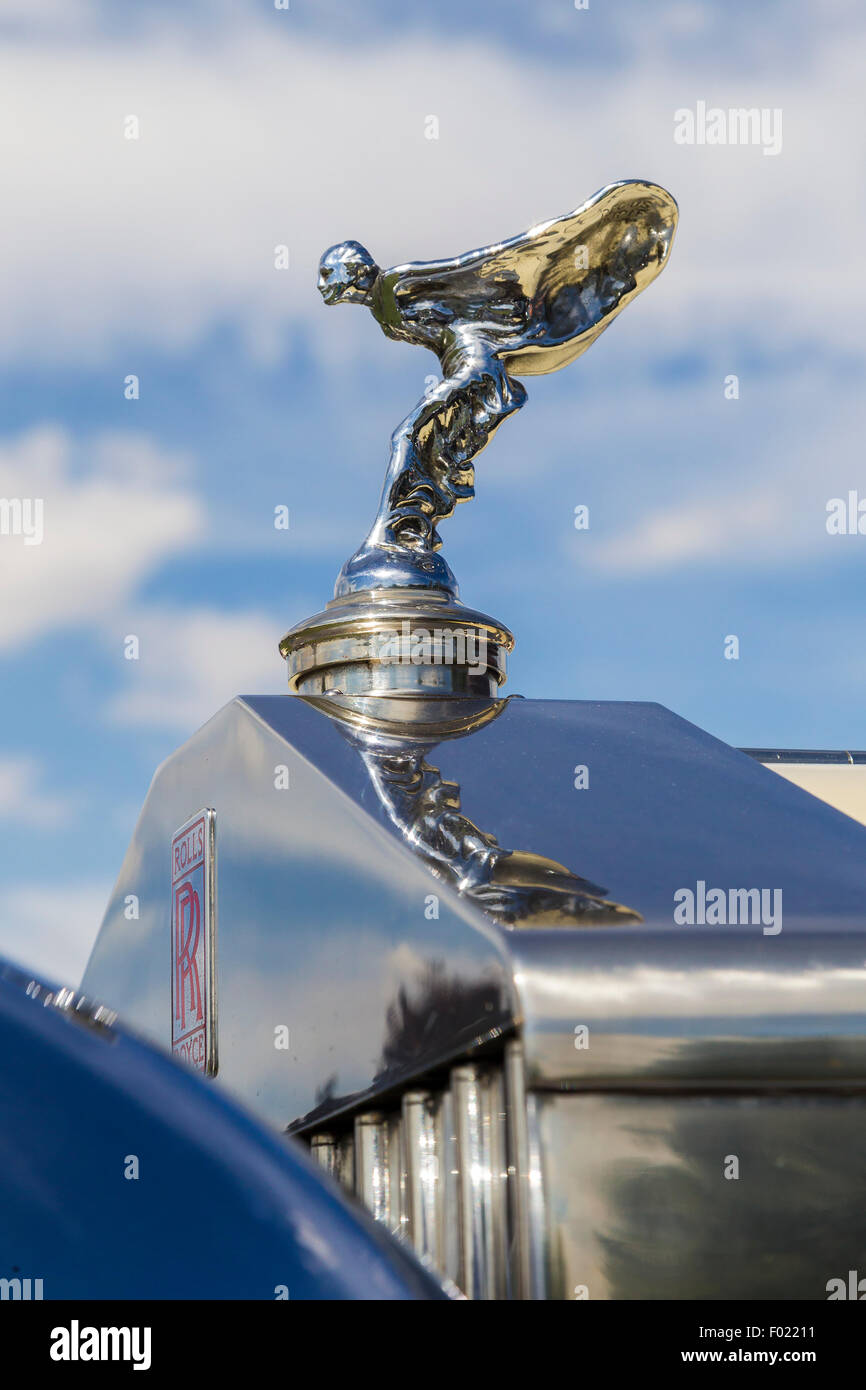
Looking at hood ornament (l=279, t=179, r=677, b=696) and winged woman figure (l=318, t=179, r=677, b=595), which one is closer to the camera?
hood ornament (l=279, t=179, r=677, b=696)

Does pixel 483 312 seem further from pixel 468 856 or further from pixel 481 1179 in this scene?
pixel 481 1179

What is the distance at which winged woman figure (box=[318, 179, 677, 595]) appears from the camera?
3119 mm

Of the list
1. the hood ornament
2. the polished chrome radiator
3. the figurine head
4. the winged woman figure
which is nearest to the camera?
the polished chrome radiator

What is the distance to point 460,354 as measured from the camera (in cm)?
325

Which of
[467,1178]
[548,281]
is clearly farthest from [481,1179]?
[548,281]

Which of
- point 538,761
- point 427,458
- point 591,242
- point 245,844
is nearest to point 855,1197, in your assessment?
point 538,761

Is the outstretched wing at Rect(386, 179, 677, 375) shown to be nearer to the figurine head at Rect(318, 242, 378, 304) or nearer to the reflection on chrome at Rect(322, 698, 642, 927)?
the figurine head at Rect(318, 242, 378, 304)

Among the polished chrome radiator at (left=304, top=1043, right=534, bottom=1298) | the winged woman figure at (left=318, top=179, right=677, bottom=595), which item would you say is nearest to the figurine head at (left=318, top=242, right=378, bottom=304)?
the winged woman figure at (left=318, top=179, right=677, bottom=595)

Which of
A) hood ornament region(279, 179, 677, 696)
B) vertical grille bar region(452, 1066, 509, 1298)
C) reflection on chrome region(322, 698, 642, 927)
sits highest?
hood ornament region(279, 179, 677, 696)

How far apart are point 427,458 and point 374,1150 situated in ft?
4.95

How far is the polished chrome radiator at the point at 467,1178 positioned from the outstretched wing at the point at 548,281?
179 cm

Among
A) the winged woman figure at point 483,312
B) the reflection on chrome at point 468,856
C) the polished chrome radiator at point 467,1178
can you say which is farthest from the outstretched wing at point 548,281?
the polished chrome radiator at point 467,1178

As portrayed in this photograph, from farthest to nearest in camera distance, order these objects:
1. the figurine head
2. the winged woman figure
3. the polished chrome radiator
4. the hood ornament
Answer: the figurine head, the winged woman figure, the hood ornament, the polished chrome radiator

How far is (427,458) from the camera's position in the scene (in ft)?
10.3
